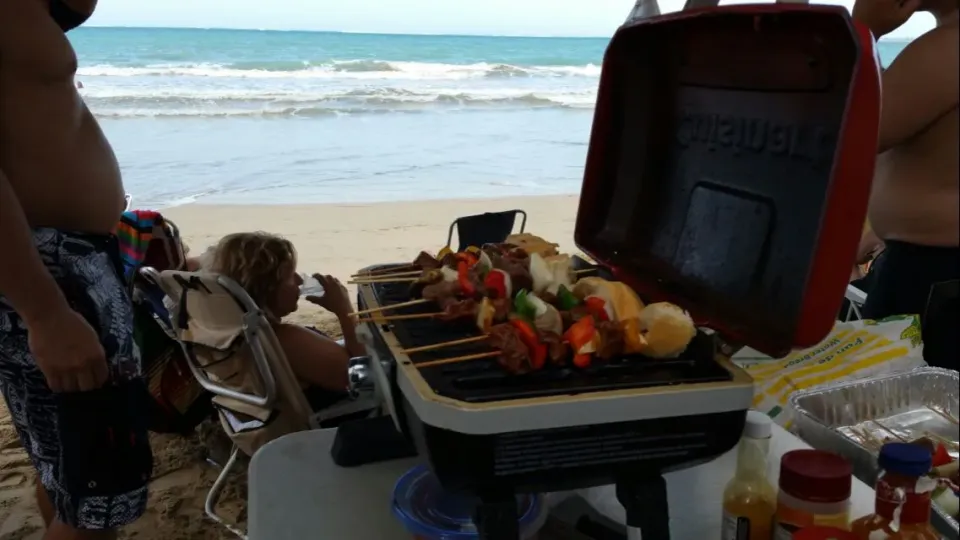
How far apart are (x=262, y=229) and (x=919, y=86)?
5041 mm

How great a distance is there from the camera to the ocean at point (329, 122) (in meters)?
6.64

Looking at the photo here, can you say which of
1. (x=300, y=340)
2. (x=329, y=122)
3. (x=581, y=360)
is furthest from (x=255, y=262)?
(x=329, y=122)

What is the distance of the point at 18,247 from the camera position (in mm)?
1422

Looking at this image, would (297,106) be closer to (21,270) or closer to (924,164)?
(21,270)

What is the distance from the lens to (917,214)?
0.68 meters

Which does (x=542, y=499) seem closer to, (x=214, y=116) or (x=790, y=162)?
(x=790, y=162)

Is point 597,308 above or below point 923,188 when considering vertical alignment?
below

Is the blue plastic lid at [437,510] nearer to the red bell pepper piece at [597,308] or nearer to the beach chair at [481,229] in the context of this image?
the red bell pepper piece at [597,308]

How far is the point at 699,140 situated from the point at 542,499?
48 cm

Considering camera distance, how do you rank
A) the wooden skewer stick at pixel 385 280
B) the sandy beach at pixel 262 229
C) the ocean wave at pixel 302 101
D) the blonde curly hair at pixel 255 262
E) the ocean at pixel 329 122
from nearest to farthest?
the wooden skewer stick at pixel 385 280 → the blonde curly hair at pixel 255 262 → the sandy beach at pixel 262 229 → the ocean at pixel 329 122 → the ocean wave at pixel 302 101

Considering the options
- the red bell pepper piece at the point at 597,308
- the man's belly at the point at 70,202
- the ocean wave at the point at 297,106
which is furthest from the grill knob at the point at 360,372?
the ocean wave at the point at 297,106

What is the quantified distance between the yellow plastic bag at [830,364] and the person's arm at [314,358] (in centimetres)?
136

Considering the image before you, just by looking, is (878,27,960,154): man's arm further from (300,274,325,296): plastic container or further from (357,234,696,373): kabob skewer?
(300,274,325,296): plastic container

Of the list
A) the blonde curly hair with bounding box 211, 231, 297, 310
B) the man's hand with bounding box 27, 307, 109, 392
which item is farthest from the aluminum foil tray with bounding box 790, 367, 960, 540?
the blonde curly hair with bounding box 211, 231, 297, 310
